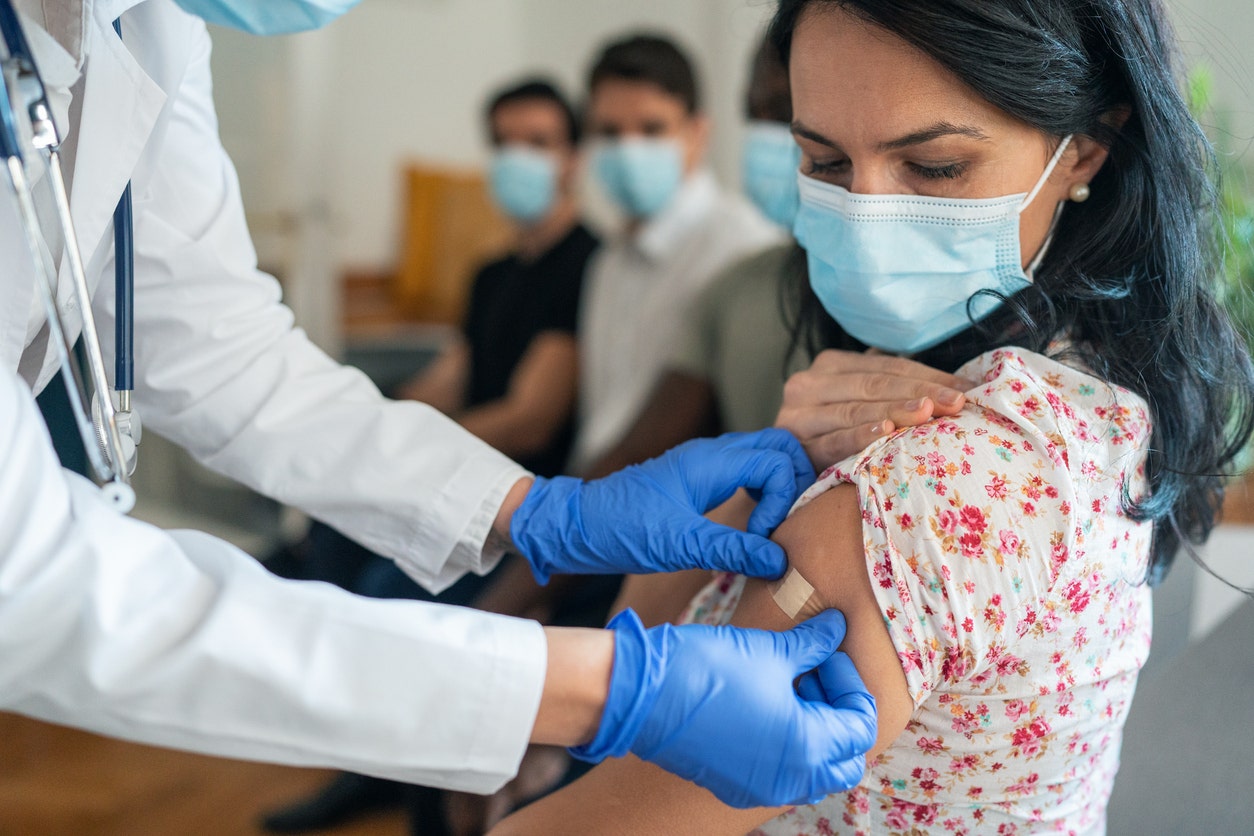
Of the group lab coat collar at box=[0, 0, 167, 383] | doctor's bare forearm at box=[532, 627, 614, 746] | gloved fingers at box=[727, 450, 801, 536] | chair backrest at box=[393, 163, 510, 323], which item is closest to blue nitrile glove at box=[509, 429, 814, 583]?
gloved fingers at box=[727, 450, 801, 536]

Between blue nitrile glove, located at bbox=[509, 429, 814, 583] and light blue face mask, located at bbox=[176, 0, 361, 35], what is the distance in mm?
519

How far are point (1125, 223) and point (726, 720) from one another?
2.05 ft

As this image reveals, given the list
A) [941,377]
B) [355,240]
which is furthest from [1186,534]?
[355,240]

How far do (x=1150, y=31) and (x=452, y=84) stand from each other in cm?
415

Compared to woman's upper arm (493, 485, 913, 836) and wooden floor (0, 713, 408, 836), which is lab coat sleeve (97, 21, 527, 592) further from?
wooden floor (0, 713, 408, 836)

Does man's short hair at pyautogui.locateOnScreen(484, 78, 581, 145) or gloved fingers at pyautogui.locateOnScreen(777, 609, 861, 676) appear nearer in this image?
gloved fingers at pyautogui.locateOnScreen(777, 609, 861, 676)

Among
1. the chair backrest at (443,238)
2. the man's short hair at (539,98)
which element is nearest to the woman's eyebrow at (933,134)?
Answer: the man's short hair at (539,98)

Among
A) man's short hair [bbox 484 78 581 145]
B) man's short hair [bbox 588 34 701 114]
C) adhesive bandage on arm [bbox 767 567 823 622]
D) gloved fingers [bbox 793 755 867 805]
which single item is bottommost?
gloved fingers [bbox 793 755 867 805]

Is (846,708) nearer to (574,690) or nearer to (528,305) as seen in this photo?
(574,690)

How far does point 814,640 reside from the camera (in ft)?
2.80

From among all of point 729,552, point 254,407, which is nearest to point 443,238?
point 254,407

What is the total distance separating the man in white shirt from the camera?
247cm

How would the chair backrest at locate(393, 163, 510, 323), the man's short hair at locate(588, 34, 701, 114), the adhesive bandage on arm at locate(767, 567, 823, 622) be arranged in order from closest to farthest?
the adhesive bandage on arm at locate(767, 567, 823, 622) → the man's short hair at locate(588, 34, 701, 114) → the chair backrest at locate(393, 163, 510, 323)

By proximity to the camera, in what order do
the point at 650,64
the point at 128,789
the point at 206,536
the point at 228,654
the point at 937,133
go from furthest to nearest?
the point at 650,64 → the point at 128,789 → the point at 937,133 → the point at 206,536 → the point at 228,654
